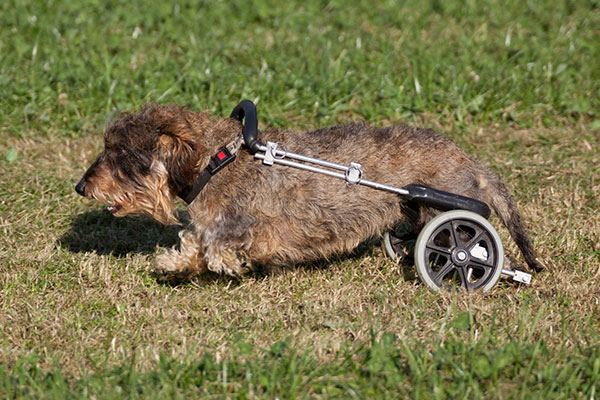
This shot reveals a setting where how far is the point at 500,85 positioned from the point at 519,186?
6.12 feet

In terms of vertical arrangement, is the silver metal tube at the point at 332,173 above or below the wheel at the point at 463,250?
above

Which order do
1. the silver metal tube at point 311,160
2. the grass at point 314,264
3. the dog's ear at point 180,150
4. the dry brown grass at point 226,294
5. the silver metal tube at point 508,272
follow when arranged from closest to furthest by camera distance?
the grass at point 314,264, the dry brown grass at point 226,294, the silver metal tube at point 311,160, the dog's ear at point 180,150, the silver metal tube at point 508,272

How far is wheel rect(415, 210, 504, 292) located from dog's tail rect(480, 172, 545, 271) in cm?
27

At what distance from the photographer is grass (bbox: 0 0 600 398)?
3.62 metres

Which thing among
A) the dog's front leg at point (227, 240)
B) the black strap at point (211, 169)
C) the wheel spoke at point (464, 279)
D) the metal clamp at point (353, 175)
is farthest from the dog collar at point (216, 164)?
the wheel spoke at point (464, 279)

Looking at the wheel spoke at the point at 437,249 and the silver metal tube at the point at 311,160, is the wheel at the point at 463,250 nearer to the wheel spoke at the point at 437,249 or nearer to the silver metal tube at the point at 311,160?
the wheel spoke at the point at 437,249

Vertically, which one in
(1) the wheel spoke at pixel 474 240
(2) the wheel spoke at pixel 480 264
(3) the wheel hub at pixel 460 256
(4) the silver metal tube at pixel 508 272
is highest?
(1) the wheel spoke at pixel 474 240

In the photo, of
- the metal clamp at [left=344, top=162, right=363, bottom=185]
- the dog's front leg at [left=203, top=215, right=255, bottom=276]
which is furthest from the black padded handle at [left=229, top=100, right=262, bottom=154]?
the metal clamp at [left=344, top=162, right=363, bottom=185]

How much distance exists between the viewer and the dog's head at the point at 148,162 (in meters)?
4.57

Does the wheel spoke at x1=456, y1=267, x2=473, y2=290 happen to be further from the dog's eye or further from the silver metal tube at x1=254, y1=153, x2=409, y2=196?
the dog's eye

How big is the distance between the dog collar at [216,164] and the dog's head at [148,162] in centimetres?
6

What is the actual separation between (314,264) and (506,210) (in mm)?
1429

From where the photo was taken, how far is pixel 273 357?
3758 mm

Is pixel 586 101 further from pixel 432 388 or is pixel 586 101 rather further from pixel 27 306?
pixel 27 306
